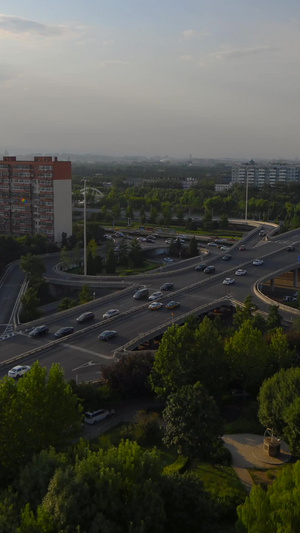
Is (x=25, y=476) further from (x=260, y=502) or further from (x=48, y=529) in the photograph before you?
(x=260, y=502)

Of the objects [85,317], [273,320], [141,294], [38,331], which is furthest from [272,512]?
[141,294]

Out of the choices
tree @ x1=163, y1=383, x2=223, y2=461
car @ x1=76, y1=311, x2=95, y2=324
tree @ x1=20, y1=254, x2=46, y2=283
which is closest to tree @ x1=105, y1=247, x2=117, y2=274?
tree @ x1=20, y1=254, x2=46, y2=283

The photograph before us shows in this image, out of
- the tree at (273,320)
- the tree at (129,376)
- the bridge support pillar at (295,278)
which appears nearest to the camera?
the tree at (129,376)

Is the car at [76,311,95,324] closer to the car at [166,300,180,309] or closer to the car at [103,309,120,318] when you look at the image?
the car at [103,309,120,318]

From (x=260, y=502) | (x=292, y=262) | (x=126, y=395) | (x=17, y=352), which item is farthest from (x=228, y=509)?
(x=292, y=262)

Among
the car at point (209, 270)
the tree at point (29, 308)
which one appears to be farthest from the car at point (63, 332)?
the car at point (209, 270)

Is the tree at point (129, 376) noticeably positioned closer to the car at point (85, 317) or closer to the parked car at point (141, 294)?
the car at point (85, 317)
